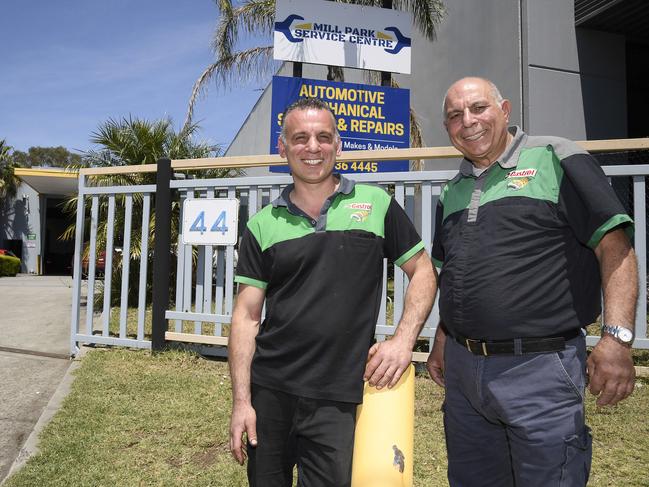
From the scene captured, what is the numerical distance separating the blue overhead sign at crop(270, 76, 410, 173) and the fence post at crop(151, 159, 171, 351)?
3.11 metres

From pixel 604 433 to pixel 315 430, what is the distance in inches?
106

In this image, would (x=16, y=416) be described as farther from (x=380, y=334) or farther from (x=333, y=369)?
(x=333, y=369)

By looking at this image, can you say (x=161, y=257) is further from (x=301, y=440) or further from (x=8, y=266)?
(x=8, y=266)

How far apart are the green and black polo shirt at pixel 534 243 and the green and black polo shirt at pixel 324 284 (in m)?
0.27

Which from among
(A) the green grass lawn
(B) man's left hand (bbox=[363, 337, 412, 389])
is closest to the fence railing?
(A) the green grass lawn

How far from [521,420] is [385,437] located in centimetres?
48

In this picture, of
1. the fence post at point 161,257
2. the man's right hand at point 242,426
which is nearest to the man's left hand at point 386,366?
the man's right hand at point 242,426

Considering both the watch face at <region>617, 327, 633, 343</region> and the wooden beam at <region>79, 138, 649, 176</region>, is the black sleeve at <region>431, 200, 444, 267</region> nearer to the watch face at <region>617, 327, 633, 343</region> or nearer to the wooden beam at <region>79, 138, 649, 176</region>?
the watch face at <region>617, 327, 633, 343</region>

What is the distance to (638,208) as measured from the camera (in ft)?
13.8

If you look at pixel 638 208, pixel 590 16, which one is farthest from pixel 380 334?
pixel 590 16

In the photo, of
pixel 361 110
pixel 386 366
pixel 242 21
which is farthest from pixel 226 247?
pixel 242 21

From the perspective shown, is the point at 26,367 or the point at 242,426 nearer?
the point at 242,426

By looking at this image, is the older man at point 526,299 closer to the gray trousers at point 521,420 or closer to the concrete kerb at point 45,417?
the gray trousers at point 521,420

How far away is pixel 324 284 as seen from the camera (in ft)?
6.16
